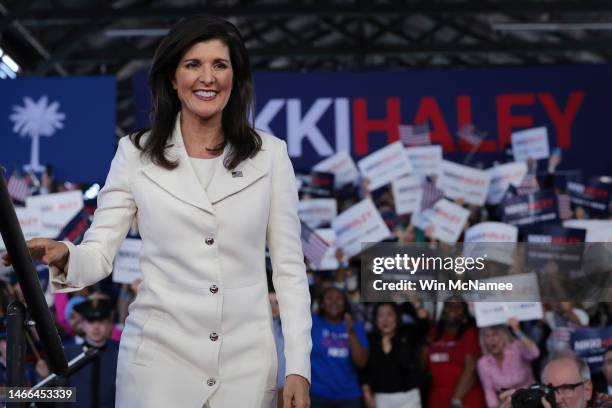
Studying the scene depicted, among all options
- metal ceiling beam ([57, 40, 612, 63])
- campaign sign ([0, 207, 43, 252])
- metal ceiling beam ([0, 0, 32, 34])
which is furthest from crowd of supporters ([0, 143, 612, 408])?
metal ceiling beam ([57, 40, 612, 63])

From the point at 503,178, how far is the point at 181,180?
189 inches

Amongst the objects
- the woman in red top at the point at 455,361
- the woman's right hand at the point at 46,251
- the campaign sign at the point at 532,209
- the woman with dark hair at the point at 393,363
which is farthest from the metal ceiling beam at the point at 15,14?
the woman's right hand at the point at 46,251

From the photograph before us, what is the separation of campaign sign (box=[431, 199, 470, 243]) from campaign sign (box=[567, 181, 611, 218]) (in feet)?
2.48

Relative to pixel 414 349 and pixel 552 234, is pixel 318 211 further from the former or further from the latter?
pixel 552 234

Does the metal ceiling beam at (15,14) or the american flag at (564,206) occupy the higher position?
the metal ceiling beam at (15,14)

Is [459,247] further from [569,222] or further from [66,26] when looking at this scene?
[66,26]

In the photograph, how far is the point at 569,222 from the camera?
5820 millimetres

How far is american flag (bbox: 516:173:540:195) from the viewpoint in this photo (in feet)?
20.0

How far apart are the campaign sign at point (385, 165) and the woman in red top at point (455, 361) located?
3.15ft

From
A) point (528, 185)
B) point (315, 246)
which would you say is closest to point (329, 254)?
point (315, 246)

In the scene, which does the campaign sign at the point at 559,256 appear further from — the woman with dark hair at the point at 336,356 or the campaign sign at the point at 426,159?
the campaign sign at the point at 426,159

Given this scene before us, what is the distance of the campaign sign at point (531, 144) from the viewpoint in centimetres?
612

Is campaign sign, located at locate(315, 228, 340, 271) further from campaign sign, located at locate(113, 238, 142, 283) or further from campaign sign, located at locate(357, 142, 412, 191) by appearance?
campaign sign, located at locate(113, 238, 142, 283)

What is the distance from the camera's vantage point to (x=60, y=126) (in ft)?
20.2
